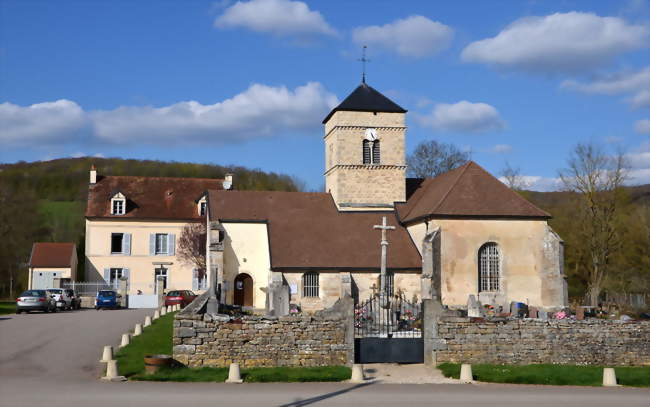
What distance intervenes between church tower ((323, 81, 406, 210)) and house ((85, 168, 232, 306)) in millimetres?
14578

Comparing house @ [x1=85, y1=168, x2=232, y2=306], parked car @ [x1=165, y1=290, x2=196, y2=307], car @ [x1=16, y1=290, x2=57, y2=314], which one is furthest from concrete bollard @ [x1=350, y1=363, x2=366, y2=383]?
house @ [x1=85, y1=168, x2=232, y2=306]

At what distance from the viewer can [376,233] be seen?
1335 inches

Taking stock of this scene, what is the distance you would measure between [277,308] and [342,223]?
464 inches

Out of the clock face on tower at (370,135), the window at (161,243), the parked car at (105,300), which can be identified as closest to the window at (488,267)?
the clock face on tower at (370,135)

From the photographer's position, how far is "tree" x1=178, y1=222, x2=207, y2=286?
1732 inches

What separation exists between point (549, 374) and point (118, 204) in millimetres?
36491

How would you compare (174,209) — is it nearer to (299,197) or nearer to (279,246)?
(299,197)

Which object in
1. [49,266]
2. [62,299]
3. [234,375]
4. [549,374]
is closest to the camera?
[234,375]

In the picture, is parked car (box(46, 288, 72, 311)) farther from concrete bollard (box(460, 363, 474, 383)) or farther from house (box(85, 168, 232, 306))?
concrete bollard (box(460, 363, 474, 383))

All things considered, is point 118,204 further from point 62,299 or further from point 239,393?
point 239,393

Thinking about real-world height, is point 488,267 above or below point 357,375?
above

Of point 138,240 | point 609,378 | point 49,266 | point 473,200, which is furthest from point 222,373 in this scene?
point 49,266

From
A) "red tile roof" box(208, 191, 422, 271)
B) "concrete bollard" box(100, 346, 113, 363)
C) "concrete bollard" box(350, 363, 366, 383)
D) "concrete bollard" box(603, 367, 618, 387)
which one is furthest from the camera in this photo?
"red tile roof" box(208, 191, 422, 271)

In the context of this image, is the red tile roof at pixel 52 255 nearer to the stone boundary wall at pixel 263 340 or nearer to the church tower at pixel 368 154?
the church tower at pixel 368 154
